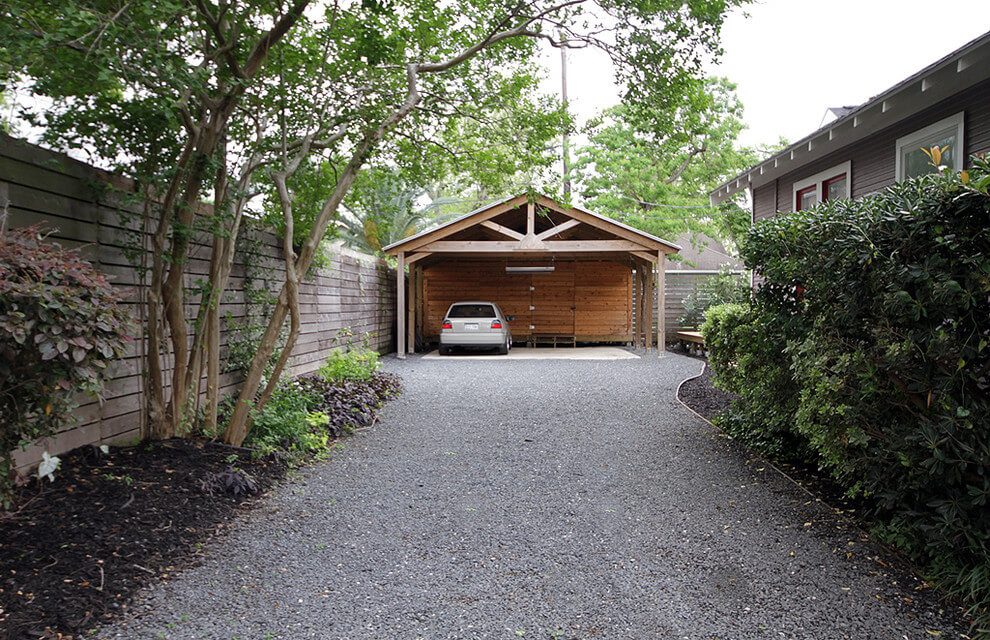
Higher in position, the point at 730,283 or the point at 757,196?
the point at 757,196

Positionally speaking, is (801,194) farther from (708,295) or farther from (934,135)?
(708,295)

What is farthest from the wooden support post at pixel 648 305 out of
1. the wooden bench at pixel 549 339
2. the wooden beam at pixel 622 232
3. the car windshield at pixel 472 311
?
the car windshield at pixel 472 311

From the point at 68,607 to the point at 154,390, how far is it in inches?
96.6

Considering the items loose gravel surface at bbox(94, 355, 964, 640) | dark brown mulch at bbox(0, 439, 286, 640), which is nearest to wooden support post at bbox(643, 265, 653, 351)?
loose gravel surface at bbox(94, 355, 964, 640)

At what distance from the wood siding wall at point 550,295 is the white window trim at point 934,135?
38.0 feet

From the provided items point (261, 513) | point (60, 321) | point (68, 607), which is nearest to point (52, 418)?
point (60, 321)

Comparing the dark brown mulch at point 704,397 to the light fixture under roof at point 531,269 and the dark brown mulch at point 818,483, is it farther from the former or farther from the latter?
the light fixture under roof at point 531,269

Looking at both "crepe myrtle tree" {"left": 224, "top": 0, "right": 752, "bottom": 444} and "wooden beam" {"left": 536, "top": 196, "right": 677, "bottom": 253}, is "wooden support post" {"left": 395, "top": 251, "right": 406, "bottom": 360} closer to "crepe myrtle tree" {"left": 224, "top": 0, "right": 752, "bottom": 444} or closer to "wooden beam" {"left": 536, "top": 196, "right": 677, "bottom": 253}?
"wooden beam" {"left": 536, "top": 196, "right": 677, "bottom": 253}

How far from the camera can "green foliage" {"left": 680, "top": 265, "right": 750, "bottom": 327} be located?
17.3 meters

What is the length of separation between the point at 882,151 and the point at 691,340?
846cm

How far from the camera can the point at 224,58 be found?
5.00 metres

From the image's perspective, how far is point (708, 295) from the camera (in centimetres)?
1800

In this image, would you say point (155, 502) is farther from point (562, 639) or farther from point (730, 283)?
point (730, 283)

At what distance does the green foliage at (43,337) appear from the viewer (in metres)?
2.80
